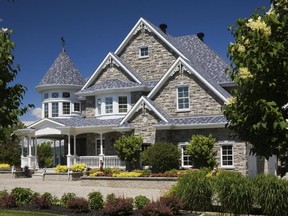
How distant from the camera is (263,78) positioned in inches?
333

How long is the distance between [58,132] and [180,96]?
1045 centimetres

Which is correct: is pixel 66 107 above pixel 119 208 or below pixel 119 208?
above

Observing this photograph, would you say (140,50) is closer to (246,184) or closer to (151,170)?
(151,170)

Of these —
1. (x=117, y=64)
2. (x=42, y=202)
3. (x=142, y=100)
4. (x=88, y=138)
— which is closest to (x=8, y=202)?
(x=42, y=202)

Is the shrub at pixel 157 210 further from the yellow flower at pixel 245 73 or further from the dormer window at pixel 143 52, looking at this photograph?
the dormer window at pixel 143 52

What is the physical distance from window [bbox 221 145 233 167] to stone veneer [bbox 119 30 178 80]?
9282 mm

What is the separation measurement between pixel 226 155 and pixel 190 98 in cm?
481

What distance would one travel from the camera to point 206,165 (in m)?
27.5

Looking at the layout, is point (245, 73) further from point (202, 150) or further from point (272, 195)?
point (202, 150)

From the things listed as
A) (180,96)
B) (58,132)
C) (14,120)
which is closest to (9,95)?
(14,120)

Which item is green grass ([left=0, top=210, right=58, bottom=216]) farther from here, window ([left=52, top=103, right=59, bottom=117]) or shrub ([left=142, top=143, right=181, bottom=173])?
window ([left=52, top=103, right=59, bottom=117])

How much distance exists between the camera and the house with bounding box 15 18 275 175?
28.6m

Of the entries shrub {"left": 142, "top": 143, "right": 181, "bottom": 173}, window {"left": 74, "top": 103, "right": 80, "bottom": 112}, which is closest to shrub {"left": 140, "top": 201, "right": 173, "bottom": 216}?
shrub {"left": 142, "top": 143, "right": 181, "bottom": 173}

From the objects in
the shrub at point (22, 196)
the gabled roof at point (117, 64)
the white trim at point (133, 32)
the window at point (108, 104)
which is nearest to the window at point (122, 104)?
the window at point (108, 104)
